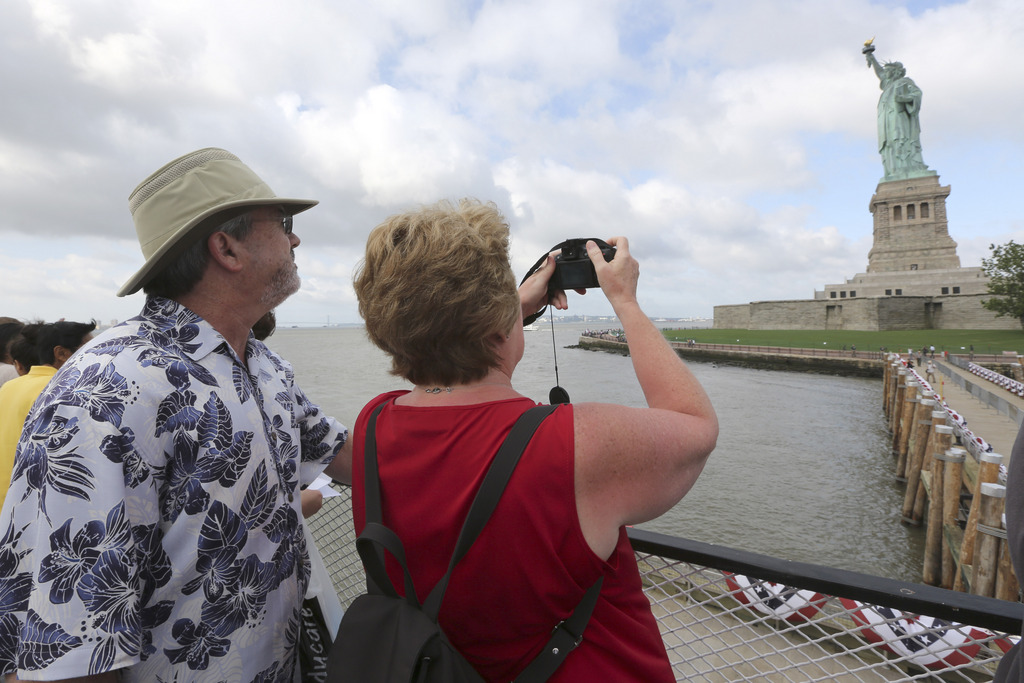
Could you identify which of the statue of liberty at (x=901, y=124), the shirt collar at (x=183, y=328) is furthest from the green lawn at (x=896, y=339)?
the shirt collar at (x=183, y=328)

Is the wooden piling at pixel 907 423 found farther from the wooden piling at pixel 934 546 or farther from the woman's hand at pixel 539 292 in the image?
the woman's hand at pixel 539 292

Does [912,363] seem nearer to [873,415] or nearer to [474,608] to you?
[873,415]

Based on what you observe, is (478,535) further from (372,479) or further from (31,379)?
(31,379)

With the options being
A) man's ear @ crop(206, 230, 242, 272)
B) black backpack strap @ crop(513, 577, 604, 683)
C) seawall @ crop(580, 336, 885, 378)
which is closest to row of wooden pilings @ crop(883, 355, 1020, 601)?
black backpack strap @ crop(513, 577, 604, 683)

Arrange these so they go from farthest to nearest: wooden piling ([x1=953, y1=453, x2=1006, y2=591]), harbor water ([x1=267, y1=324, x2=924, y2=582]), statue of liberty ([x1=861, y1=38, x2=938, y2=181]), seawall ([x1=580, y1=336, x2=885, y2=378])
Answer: statue of liberty ([x1=861, y1=38, x2=938, y2=181]) < seawall ([x1=580, y1=336, x2=885, y2=378]) < harbor water ([x1=267, y1=324, x2=924, y2=582]) < wooden piling ([x1=953, y1=453, x2=1006, y2=591])

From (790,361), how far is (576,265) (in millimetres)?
39472

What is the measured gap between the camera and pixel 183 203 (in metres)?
1.49

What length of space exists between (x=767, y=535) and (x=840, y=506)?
9.22 feet

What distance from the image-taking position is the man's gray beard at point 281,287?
1.64m

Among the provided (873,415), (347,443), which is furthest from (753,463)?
(347,443)

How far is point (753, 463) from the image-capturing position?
1533 cm

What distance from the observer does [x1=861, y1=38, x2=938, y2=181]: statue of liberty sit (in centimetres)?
4669

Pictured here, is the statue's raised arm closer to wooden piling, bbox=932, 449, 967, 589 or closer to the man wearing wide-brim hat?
wooden piling, bbox=932, 449, 967, 589

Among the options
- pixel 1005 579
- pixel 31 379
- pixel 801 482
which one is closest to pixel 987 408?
pixel 801 482
